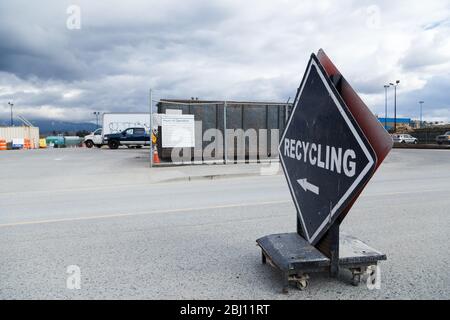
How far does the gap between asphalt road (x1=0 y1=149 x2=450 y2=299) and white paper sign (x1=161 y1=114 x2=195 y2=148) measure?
6135 mm

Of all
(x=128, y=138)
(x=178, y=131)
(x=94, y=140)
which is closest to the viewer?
(x=178, y=131)

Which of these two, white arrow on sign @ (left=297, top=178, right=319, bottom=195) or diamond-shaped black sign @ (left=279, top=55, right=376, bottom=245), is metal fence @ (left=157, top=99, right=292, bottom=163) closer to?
diamond-shaped black sign @ (left=279, top=55, right=376, bottom=245)

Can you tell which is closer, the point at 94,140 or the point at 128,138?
the point at 128,138

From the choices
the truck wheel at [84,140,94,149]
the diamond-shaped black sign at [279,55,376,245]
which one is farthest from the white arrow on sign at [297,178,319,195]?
the truck wheel at [84,140,94,149]

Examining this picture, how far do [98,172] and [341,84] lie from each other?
11885 mm

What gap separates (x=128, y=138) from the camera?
30797 millimetres

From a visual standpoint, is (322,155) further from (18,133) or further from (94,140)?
(18,133)

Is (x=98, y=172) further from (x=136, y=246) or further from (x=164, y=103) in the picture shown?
(x=136, y=246)

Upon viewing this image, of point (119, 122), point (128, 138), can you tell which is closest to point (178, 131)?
point (128, 138)

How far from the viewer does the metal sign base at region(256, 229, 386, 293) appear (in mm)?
3160

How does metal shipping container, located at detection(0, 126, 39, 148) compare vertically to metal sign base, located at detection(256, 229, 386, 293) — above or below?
above

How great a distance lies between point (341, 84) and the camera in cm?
313

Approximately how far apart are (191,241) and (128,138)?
2727cm
